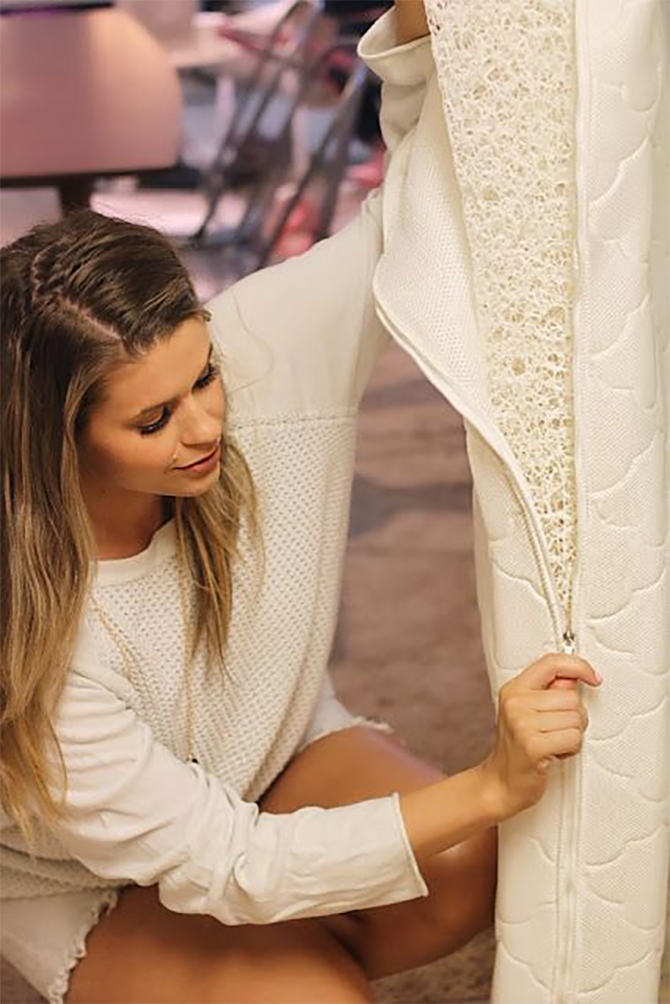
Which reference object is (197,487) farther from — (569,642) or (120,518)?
(569,642)

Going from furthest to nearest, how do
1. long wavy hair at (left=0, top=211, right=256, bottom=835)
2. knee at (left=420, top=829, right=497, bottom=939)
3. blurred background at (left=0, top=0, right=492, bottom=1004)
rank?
blurred background at (left=0, top=0, right=492, bottom=1004) → knee at (left=420, top=829, right=497, bottom=939) → long wavy hair at (left=0, top=211, right=256, bottom=835)

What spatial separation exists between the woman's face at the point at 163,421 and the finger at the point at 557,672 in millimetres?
292

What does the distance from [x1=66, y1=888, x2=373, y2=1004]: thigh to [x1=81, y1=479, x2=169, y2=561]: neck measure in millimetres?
315

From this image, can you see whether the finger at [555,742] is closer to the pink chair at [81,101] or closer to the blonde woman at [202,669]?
the blonde woman at [202,669]

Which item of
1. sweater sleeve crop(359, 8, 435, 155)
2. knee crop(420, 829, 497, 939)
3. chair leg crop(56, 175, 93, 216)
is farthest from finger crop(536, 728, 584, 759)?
chair leg crop(56, 175, 93, 216)

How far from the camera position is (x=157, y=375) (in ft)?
3.99

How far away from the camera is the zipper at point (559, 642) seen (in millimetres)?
→ 1166

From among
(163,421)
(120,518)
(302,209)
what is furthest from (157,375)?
(302,209)

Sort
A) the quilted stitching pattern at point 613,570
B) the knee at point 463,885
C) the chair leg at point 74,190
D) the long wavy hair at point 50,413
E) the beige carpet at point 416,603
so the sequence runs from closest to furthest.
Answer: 1. the quilted stitching pattern at point 613,570
2. the long wavy hair at point 50,413
3. the knee at point 463,885
4. the beige carpet at point 416,603
5. the chair leg at point 74,190

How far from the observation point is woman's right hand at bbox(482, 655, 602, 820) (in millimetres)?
1158

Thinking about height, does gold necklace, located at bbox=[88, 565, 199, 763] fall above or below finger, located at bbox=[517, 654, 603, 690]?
below

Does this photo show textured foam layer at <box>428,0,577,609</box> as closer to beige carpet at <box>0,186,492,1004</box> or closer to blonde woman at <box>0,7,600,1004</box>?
blonde woman at <box>0,7,600,1004</box>

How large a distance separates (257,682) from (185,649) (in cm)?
8

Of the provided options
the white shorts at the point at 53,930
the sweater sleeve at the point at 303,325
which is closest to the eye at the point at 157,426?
the sweater sleeve at the point at 303,325
